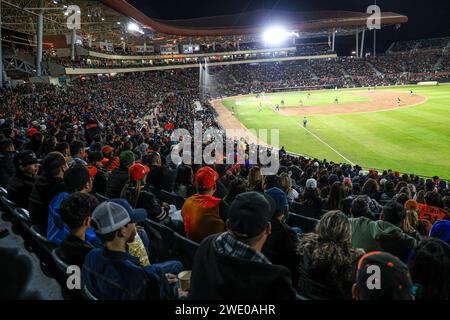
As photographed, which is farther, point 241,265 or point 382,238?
point 382,238

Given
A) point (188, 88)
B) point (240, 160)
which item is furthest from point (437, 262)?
point (188, 88)

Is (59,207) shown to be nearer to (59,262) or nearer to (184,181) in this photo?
(59,262)

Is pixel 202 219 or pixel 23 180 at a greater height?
pixel 23 180

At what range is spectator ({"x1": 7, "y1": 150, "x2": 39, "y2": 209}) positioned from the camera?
19.5 feet

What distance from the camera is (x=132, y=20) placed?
5088 cm

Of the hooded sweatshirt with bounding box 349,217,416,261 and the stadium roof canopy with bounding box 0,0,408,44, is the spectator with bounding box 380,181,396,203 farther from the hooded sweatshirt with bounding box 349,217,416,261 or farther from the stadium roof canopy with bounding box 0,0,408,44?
the stadium roof canopy with bounding box 0,0,408,44

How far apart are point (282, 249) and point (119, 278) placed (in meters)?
1.79

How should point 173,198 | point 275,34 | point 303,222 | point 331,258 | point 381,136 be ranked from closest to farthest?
point 331,258
point 303,222
point 173,198
point 381,136
point 275,34

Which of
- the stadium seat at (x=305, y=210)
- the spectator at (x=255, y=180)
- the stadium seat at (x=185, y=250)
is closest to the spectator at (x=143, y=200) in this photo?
the stadium seat at (x=185, y=250)

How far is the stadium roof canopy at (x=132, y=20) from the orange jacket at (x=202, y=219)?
36639mm

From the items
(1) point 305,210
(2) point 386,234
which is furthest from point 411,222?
(1) point 305,210

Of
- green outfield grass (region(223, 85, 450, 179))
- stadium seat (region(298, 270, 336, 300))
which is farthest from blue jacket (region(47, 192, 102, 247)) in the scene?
green outfield grass (region(223, 85, 450, 179))

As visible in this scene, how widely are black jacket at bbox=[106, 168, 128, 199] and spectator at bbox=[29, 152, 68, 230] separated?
1.22 m

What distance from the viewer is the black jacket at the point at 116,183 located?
6.63 metres
